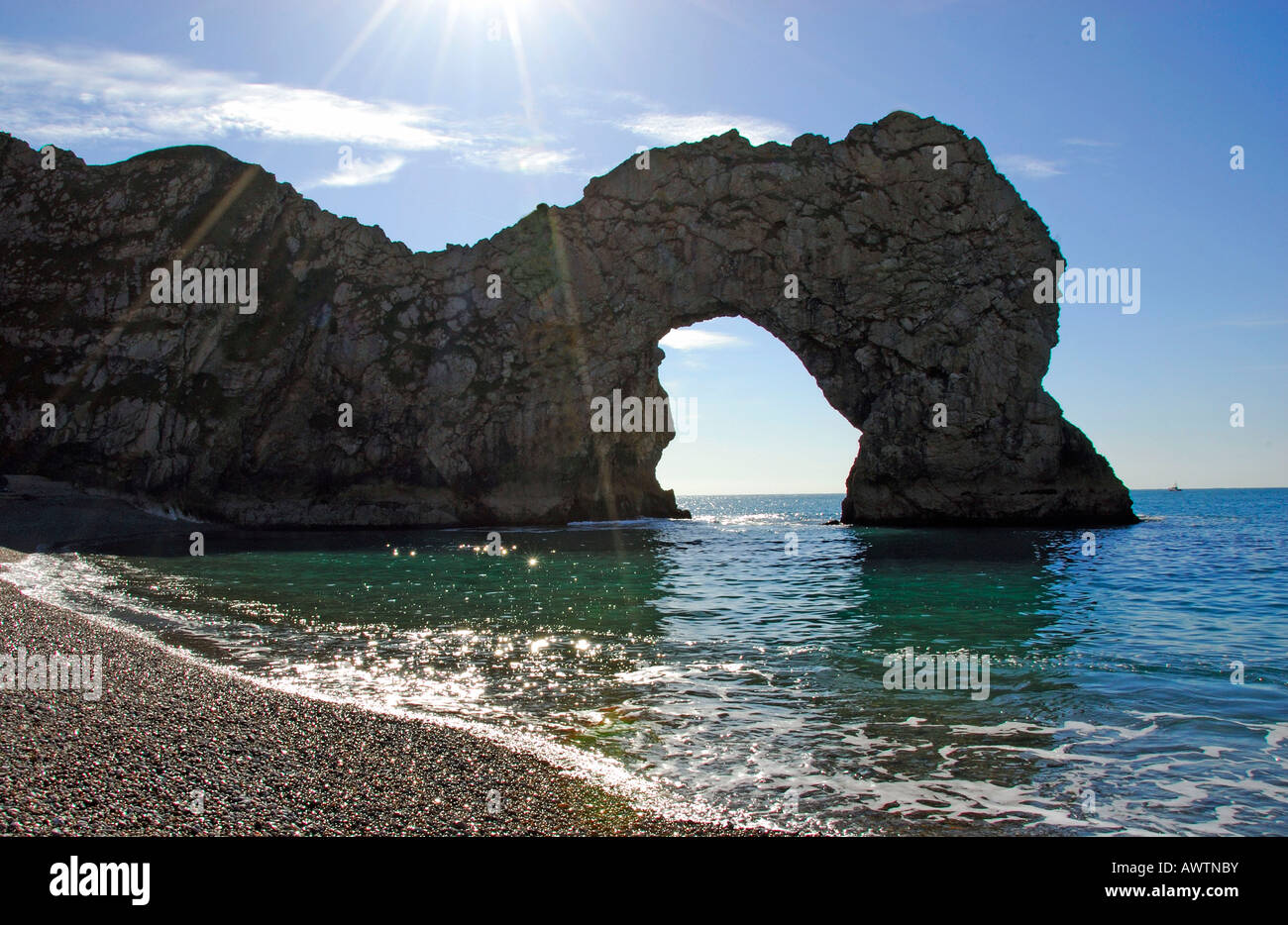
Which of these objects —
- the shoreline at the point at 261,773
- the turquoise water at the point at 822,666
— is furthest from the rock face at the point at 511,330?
the shoreline at the point at 261,773

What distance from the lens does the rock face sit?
176 feet

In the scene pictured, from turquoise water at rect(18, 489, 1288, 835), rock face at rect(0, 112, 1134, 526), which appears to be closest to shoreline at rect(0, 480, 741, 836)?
turquoise water at rect(18, 489, 1288, 835)

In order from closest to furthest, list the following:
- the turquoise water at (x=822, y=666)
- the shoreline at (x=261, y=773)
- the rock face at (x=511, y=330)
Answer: the shoreline at (x=261, y=773)
the turquoise water at (x=822, y=666)
the rock face at (x=511, y=330)

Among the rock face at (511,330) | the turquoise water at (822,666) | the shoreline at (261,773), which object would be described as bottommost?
the turquoise water at (822,666)

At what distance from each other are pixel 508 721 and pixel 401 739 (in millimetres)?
1558

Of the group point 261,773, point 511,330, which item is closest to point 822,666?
point 261,773

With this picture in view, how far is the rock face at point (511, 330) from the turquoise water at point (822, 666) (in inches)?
1046

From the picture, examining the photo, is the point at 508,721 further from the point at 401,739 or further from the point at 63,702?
the point at 63,702

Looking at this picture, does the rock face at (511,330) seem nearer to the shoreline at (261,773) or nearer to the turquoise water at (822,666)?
the turquoise water at (822,666)

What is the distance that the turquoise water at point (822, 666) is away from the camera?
23.7 feet

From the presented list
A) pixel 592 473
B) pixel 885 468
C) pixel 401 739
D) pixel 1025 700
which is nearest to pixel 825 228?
pixel 885 468

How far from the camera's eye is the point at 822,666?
12469mm

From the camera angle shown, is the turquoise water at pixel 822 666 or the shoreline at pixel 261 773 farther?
the turquoise water at pixel 822 666
